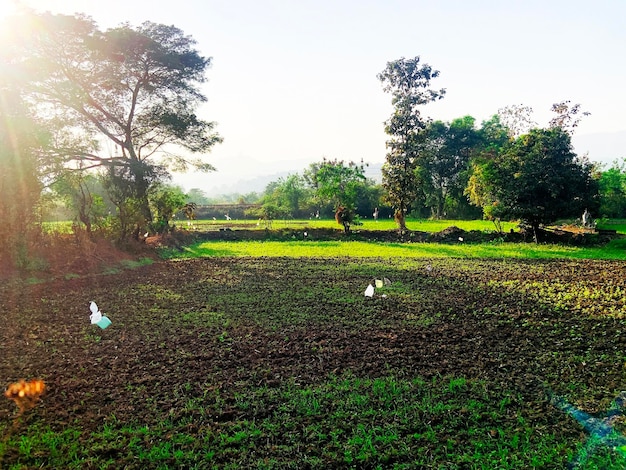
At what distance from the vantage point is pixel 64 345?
700 cm

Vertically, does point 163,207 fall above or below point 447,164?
below

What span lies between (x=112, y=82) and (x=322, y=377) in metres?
22.0

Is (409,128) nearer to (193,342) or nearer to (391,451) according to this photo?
(193,342)

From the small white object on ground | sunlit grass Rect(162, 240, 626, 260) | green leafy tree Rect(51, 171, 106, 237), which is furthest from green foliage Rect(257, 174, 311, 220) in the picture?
the small white object on ground

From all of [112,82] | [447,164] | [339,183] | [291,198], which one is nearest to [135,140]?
[112,82]

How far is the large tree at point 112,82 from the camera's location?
19.8m

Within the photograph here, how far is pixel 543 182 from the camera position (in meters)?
19.6

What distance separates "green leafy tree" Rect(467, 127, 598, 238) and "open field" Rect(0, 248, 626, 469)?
955 centimetres

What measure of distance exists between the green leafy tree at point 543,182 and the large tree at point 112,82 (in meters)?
16.2

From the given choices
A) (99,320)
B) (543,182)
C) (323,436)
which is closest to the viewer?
(323,436)

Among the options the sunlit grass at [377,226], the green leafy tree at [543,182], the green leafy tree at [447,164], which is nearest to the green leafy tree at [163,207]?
the sunlit grass at [377,226]

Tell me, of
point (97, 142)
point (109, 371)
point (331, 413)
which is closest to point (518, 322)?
point (331, 413)

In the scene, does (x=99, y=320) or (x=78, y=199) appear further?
(x=78, y=199)

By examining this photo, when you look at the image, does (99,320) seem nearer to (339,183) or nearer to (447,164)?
(339,183)
